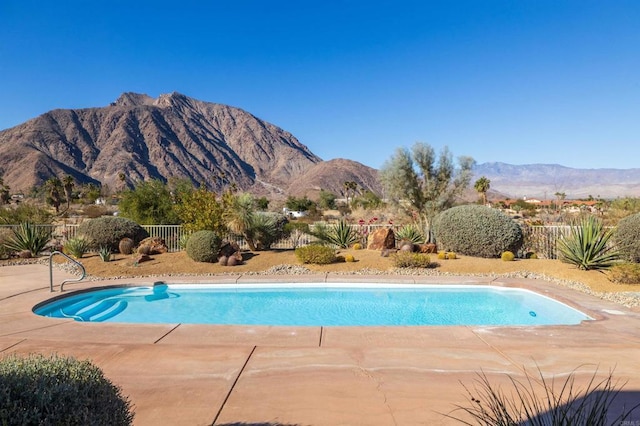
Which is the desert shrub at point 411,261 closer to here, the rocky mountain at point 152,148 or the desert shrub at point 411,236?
the desert shrub at point 411,236

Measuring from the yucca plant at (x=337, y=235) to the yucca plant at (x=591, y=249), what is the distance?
7641 mm

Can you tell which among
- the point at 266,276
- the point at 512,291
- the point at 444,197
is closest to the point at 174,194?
the point at 266,276

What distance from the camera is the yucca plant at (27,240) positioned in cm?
1506

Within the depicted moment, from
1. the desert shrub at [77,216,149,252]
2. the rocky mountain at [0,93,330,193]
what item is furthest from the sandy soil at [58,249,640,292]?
the rocky mountain at [0,93,330,193]

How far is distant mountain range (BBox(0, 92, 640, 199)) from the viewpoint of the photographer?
106 metres

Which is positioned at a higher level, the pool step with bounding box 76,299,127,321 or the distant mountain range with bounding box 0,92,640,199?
the distant mountain range with bounding box 0,92,640,199

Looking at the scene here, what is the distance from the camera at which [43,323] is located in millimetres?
6676

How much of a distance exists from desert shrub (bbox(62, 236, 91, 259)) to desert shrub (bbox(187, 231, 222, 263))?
3.78 meters

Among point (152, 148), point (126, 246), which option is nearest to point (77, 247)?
point (126, 246)

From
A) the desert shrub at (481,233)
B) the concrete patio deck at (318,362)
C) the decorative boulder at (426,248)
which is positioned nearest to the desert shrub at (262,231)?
the decorative boulder at (426,248)

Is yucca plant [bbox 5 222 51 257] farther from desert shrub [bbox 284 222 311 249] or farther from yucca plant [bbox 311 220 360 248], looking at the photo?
yucca plant [bbox 311 220 360 248]

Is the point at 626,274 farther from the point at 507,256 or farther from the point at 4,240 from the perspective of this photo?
the point at 4,240

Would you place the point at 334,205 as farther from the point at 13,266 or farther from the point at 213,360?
the point at 213,360

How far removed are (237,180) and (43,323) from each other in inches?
5593
